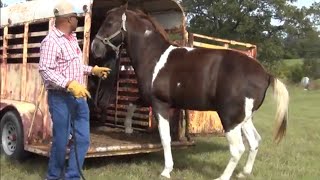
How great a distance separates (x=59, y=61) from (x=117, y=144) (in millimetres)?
2641

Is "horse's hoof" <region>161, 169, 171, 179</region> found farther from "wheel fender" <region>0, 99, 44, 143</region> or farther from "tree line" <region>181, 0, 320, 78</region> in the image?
"tree line" <region>181, 0, 320, 78</region>

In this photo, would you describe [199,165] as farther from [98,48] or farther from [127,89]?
[98,48]

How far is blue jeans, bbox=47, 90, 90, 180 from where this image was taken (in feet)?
16.6

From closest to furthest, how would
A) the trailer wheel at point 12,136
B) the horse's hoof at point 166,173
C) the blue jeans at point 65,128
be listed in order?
the blue jeans at point 65,128
the horse's hoof at point 166,173
the trailer wheel at point 12,136

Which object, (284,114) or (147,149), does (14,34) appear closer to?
(147,149)

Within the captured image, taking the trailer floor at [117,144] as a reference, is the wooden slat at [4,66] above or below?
above

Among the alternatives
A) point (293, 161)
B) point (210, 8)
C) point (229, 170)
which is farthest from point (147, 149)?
point (210, 8)

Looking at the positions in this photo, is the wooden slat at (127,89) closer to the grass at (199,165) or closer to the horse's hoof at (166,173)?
the grass at (199,165)

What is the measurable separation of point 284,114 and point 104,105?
3.43m

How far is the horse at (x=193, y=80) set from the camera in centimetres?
643

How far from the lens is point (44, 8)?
24.3 feet

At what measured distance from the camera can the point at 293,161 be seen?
8094 mm

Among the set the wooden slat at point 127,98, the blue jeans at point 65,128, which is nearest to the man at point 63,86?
the blue jeans at point 65,128

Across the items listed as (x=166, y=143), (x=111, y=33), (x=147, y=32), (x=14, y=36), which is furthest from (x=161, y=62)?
(x=14, y=36)
